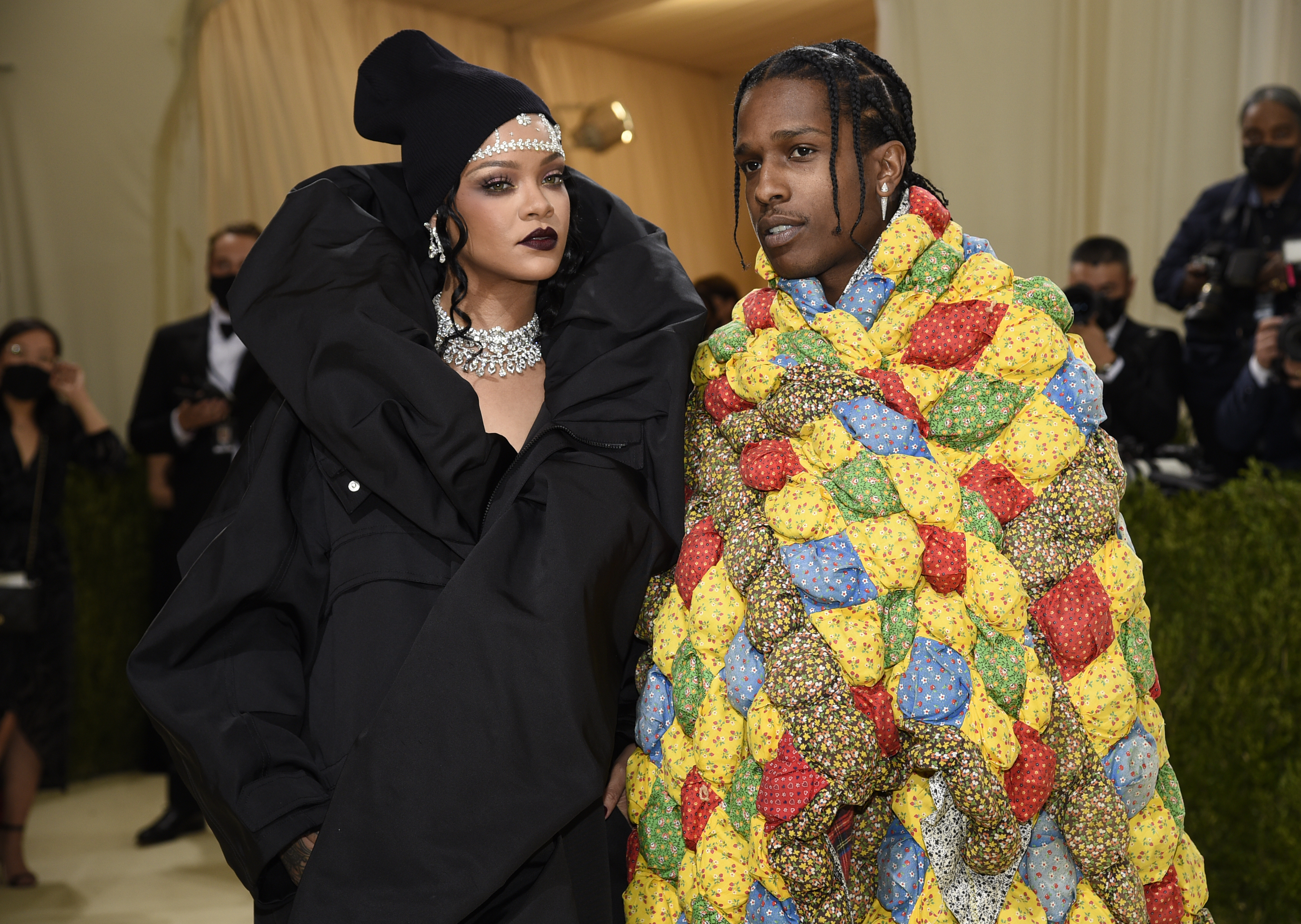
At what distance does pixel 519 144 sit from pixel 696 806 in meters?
1.06

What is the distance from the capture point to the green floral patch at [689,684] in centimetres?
166

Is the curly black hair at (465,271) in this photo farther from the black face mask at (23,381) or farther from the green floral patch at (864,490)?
the black face mask at (23,381)

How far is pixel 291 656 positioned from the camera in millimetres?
1861

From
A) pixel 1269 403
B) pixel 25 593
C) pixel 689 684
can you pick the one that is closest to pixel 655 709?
pixel 689 684

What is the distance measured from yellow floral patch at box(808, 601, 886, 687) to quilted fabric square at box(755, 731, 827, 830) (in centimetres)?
12

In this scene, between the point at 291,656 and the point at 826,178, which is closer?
the point at 826,178

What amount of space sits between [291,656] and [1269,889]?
2.73 metres

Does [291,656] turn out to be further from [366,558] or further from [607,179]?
[607,179]

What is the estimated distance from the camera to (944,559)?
1555 millimetres

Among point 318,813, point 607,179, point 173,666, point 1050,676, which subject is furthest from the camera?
point 607,179

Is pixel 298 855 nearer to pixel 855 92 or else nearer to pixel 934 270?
pixel 934 270

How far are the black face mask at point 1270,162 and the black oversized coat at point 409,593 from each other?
2793mm

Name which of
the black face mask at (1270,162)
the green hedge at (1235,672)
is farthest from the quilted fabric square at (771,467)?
the black face mask at (1270,162)

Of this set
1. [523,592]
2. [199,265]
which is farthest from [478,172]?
[199,265]
